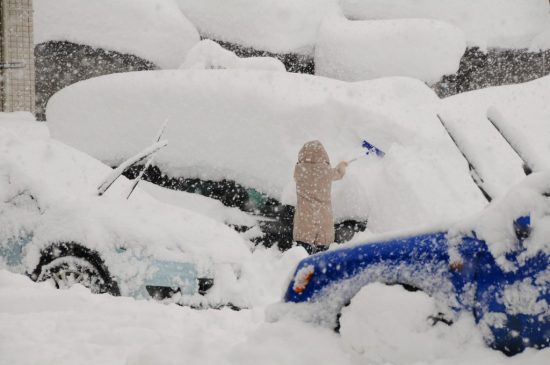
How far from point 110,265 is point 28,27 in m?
9.13

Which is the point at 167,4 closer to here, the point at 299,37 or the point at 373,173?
the point at 299,37

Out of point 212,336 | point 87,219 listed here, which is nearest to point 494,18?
point 87,219

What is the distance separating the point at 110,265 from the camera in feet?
14.6

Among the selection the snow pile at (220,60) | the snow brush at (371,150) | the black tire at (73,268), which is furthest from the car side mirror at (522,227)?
the snow pile at (220,60)

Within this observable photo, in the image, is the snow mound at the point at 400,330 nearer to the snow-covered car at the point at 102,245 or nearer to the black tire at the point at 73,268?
the snow-covered car at the point at 102,245

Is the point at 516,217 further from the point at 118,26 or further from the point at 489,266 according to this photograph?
the point at 118,26

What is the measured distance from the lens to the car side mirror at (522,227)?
7.11 feet

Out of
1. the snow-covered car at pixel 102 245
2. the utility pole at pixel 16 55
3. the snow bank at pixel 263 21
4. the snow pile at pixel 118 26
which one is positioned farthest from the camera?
the snow bank at pixel 263 21

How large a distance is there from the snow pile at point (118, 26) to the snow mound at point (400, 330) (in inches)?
434

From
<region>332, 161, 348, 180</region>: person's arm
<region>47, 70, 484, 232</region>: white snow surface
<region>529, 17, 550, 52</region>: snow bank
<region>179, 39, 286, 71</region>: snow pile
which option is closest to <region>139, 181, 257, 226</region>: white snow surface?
<region>47, 70, 484, 232</region>: white snow surface

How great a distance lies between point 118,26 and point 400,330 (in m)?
11.4

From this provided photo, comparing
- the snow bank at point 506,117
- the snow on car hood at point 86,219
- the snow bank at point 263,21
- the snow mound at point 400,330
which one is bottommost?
the snow bank at point 263,21

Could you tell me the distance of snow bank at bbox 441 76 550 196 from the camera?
7.95 m

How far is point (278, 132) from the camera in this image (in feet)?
26.1
